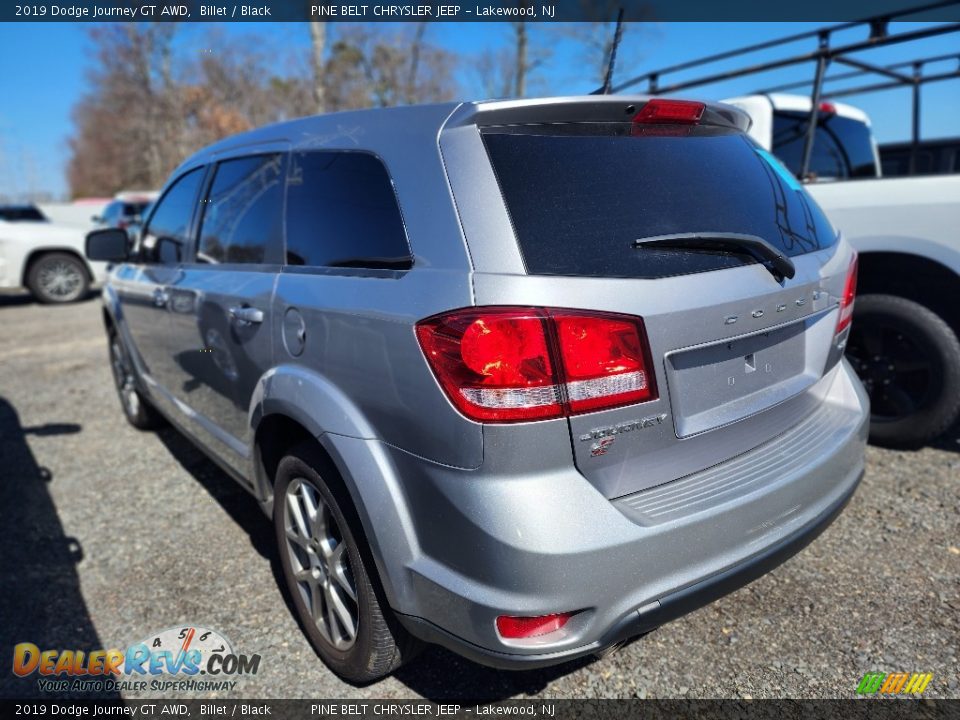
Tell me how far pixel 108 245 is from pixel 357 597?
3.17 meters

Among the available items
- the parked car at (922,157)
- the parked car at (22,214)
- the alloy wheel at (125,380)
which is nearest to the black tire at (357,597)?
the alloy wheel at (125,380)

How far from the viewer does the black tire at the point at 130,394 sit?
4.43 m

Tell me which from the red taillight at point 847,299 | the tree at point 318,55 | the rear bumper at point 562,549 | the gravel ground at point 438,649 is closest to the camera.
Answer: the rear bumper at point 562,549

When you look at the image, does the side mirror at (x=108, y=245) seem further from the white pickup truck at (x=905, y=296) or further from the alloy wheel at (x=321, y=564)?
the white pickup truck at (x=905, y=296)

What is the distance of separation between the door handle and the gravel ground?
114 centimetres

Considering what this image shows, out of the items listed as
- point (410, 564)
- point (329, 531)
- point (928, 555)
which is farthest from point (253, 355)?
point (928, 555)

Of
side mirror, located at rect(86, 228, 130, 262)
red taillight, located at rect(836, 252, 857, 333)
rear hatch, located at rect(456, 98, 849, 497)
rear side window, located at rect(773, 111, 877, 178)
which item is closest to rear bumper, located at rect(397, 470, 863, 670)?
rear hatch, located at rect(456, 98, 849, 497)

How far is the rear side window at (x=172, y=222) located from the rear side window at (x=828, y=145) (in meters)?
3.57

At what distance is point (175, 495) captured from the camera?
11.7ft

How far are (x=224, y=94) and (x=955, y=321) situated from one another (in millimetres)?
20575

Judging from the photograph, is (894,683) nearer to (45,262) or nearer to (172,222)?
(172,222)

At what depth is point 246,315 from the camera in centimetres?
234

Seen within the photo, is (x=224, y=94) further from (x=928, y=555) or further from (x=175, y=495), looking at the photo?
(x=928, y=555)

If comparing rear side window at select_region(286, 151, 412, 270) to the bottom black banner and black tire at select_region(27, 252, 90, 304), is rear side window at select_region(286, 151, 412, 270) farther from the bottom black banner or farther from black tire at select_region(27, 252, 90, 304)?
black tire at select_region(27, 252, 90, 304)
